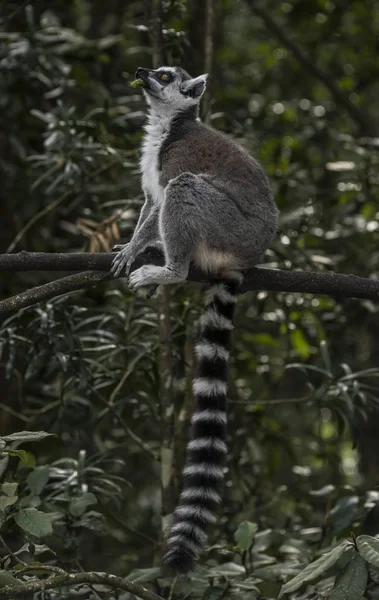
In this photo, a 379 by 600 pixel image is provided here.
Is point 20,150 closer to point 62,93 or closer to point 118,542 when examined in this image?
point 62,93

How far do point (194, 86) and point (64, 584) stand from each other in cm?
285

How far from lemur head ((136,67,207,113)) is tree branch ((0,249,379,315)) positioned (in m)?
1.28

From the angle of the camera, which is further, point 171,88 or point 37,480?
point 171,88

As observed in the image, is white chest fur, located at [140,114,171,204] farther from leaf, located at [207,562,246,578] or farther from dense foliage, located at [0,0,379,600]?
leaf, located at [207,562,246,578]

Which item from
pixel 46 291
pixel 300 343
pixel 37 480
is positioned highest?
pixel 46 291

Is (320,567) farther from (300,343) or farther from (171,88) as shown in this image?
(300,343)

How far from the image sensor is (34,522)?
319 cm

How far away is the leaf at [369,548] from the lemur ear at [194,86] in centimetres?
271

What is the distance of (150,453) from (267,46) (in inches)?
170

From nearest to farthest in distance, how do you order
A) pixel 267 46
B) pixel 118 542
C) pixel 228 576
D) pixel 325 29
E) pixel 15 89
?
pixel 228 576
pixel 118 542
pixel 15 89
pixel 325 29
pixel 267 46

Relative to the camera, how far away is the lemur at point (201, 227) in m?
3.76

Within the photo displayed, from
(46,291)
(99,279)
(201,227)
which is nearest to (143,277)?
(201,227)

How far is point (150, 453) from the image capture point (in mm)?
4832

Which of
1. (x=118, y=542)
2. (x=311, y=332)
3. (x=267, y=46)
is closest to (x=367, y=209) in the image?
(x=311, y=332)
